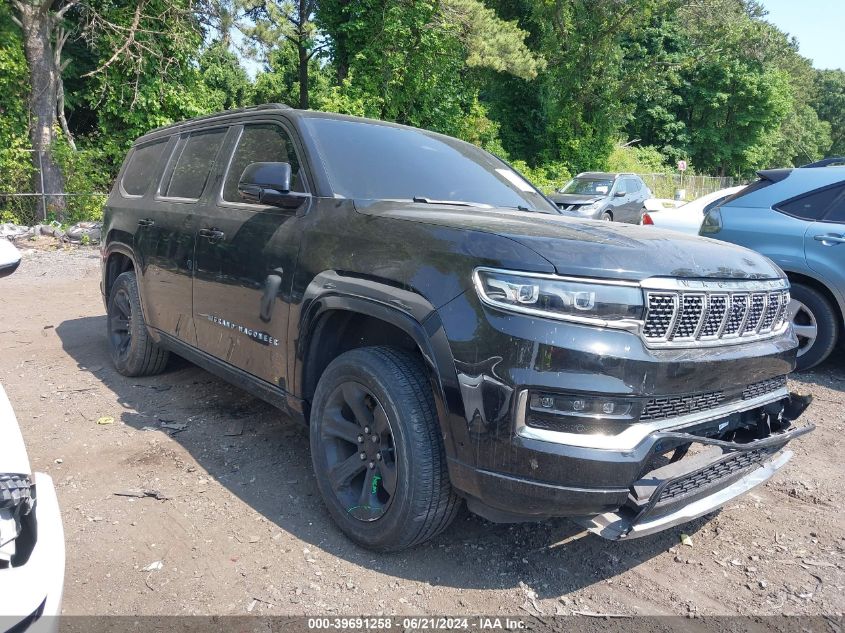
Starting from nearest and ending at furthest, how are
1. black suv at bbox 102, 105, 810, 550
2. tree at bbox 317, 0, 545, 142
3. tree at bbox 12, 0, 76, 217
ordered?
black suv at bbox 102, 105, 810, 550, tree at bbox 12, 0, 76, 217, tree at bbox 317, 0, 545, 142

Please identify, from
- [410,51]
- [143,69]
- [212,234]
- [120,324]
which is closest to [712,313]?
[212,234]

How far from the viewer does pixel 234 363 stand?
3.62 metres

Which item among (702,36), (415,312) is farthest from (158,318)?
(702,36)

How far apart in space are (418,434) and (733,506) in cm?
198

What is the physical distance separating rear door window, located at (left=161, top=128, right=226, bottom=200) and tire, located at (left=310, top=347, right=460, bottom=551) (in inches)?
78.7

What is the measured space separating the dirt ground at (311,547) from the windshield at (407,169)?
1.67m

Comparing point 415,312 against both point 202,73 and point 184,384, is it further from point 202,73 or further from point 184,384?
point 202,73

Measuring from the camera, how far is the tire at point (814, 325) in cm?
533

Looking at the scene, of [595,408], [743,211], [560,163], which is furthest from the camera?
[560,163]

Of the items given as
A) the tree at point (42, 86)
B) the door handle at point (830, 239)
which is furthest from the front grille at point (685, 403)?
the tree at point (42, 86)

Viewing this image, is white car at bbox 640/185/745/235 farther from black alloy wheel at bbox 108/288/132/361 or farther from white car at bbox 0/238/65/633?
white car at bbox 0/238/65/633

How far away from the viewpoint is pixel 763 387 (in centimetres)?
272

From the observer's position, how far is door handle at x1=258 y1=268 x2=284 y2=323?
3.17 metres

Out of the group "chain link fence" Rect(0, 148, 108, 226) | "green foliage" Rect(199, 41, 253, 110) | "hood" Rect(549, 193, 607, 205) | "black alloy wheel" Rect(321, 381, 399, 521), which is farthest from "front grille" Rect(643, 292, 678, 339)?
"green foliage" Rect(199, 41, 253, 110)
